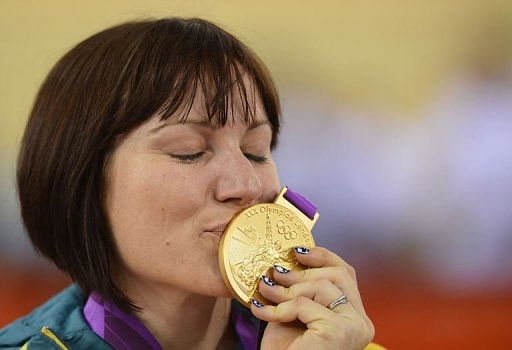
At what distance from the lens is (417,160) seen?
8.13 feet

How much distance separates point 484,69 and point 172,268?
5.84 ft

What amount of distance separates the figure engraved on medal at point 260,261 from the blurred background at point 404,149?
1243 mm

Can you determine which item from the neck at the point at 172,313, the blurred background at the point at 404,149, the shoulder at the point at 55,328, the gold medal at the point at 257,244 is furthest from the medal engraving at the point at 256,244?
the blurred background at the point at 404,149

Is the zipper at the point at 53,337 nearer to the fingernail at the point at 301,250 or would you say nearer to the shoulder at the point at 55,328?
the shoulder at the point at 55,328

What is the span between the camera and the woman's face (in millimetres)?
1146

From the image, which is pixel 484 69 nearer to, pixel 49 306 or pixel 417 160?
pixel 417 160

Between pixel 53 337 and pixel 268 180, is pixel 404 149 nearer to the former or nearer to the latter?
pixel 268 180

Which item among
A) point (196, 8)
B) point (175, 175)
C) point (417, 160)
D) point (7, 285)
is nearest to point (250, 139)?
point (175, 175)

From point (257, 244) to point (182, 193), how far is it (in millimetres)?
168

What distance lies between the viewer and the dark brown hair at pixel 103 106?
46.7 inches

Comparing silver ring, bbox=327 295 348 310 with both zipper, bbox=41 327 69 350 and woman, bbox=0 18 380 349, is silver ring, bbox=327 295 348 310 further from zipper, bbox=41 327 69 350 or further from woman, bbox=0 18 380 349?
zipper, bbox=41 327 69 350

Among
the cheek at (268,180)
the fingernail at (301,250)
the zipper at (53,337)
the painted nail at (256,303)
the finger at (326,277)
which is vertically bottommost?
the zipper at (53,337)

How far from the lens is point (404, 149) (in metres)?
2.48

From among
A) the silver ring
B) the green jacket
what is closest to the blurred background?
the green jacket
